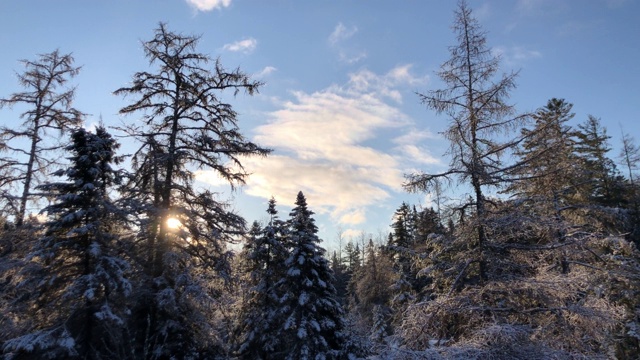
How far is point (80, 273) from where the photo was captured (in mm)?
10617

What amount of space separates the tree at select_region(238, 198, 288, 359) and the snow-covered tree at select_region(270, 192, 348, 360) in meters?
0.50

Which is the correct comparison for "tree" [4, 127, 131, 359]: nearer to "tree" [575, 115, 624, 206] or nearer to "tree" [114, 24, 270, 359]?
"tree" [114, 24, 270, 359]

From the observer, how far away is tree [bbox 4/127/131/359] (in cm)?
952

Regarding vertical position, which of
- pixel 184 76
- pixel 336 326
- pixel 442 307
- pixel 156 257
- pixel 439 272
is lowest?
pixel 336 326

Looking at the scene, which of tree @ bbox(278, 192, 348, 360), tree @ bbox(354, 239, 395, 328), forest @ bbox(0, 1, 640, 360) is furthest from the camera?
tree @ bbox(354, 239, 395, 328)

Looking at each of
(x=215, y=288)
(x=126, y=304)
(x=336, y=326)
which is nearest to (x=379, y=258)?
(x=336, y=326)

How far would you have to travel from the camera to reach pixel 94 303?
10188 mm

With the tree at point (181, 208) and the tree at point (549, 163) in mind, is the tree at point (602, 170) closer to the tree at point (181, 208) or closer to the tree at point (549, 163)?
the tree at point (549, 163)

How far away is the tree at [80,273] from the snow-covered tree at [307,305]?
31.2 feet

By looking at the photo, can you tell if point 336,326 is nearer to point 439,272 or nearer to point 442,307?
point 439,272

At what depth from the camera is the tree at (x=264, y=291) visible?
771 inches

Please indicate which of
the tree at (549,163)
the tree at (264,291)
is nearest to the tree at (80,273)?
the tree at (264,291)

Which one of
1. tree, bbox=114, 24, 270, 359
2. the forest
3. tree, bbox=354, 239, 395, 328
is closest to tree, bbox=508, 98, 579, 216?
the forest

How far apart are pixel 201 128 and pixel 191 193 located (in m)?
2.63
